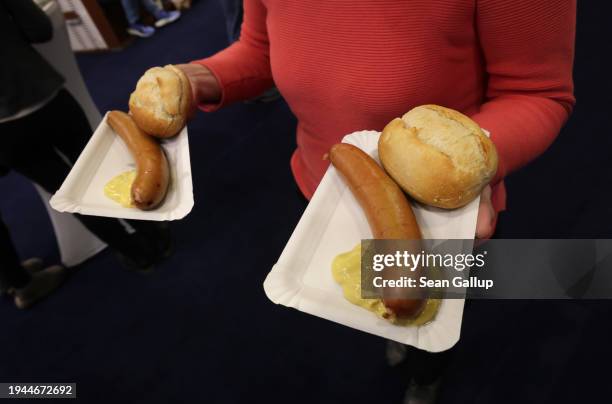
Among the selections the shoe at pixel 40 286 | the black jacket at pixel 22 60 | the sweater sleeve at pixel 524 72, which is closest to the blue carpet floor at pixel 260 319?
the shoe at pixel 40 286

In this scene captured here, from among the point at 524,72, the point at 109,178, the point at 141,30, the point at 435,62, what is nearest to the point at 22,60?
the point at 109,178

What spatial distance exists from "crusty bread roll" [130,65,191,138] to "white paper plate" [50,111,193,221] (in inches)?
4.1

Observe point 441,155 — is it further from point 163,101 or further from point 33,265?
point 33,265

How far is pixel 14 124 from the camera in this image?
7.30ft

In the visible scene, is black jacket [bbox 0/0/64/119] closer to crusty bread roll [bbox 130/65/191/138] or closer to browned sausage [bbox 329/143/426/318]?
crusty bread roll [bbox 130/65/191/138]

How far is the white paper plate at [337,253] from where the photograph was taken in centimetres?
98

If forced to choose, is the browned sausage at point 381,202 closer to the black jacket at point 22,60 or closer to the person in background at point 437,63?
the person in background at point 437,63

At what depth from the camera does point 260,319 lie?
2869 mm

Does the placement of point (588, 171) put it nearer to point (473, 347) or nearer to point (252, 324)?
point (473, 347)

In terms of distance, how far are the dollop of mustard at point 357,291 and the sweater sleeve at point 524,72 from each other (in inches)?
16.7

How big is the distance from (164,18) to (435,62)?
5.96 metres

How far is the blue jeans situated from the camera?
18.4 ft

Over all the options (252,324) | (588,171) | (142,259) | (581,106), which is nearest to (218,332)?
(252,324)

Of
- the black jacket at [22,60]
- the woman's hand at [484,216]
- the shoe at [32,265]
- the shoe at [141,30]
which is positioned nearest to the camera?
the woman's hand at [484,216]
